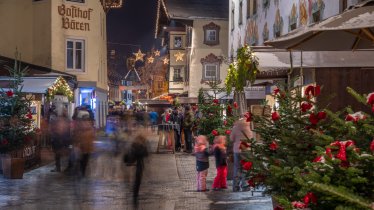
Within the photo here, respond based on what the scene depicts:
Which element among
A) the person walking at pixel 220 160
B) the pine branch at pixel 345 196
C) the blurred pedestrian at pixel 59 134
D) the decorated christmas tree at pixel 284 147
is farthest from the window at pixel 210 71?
the pine branch at pixel 345 196

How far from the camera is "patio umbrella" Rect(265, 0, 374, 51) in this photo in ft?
21.3

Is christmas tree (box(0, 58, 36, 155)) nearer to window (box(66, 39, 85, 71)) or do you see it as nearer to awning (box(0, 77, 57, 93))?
awning (box(0, 77, 57, 93))

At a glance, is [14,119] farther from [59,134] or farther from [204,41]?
[204,41]

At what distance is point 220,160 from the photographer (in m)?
13.6

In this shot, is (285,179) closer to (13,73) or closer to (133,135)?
(133,135)

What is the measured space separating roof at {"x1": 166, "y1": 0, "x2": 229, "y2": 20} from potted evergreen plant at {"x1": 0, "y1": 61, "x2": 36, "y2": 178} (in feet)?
108

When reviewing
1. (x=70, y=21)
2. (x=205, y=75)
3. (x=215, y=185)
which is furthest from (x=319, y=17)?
(x=205, y=75)

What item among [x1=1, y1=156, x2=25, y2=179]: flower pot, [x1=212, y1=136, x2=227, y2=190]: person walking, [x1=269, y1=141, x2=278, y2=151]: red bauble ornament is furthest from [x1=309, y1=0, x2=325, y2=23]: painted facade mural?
[x1=269, y1=141, x2=278, y2=151]: red bauble ornament

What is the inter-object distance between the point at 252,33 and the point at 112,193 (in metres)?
17.2

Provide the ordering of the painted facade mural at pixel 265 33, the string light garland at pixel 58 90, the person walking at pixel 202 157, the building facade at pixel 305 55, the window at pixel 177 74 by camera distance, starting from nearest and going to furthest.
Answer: the building facade at pixel 305 55 → the person walking at pixel 202 157 → the string light garland at pixel 58 90 → the painted facade mural at pixel 265 33 → the window at pixel 177 74

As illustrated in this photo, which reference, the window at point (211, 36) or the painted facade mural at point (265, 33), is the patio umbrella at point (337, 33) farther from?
the window at point (211, 36)

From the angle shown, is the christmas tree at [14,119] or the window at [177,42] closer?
the christmas tree at [14,119]

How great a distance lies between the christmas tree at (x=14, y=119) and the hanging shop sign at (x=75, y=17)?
20405 mm

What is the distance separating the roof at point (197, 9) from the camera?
162 feet
